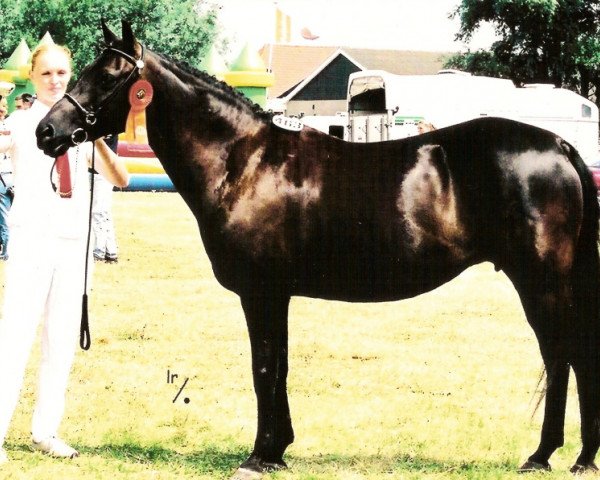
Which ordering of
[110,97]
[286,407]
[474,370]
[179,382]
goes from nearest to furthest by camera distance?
[110,97], [286,407], [179,382], [474,370]

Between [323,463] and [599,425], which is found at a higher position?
[599,425]

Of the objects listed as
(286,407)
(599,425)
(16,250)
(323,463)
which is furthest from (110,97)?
(599,425)

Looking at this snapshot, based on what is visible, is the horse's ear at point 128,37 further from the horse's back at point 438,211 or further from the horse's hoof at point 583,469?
the horse's hoof at point 583,469

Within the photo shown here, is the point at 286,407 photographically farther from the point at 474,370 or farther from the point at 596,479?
the point at 474,370

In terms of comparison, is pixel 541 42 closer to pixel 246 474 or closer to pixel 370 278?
pixel 370 278

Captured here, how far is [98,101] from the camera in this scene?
4648mm

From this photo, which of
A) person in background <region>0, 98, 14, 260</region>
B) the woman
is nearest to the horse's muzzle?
the woman

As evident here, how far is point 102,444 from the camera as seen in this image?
18.3ft

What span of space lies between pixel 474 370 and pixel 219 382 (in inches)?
85.1

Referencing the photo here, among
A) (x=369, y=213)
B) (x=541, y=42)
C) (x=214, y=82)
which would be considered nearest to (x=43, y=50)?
(x=214, y=82)

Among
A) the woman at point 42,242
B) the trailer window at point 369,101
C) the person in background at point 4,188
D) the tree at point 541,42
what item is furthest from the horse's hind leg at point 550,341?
the tree at point 541,42

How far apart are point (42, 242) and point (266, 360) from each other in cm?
136

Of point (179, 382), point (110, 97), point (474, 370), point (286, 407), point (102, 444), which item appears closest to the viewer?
point (110, 97)

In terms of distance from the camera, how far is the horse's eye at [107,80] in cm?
465
